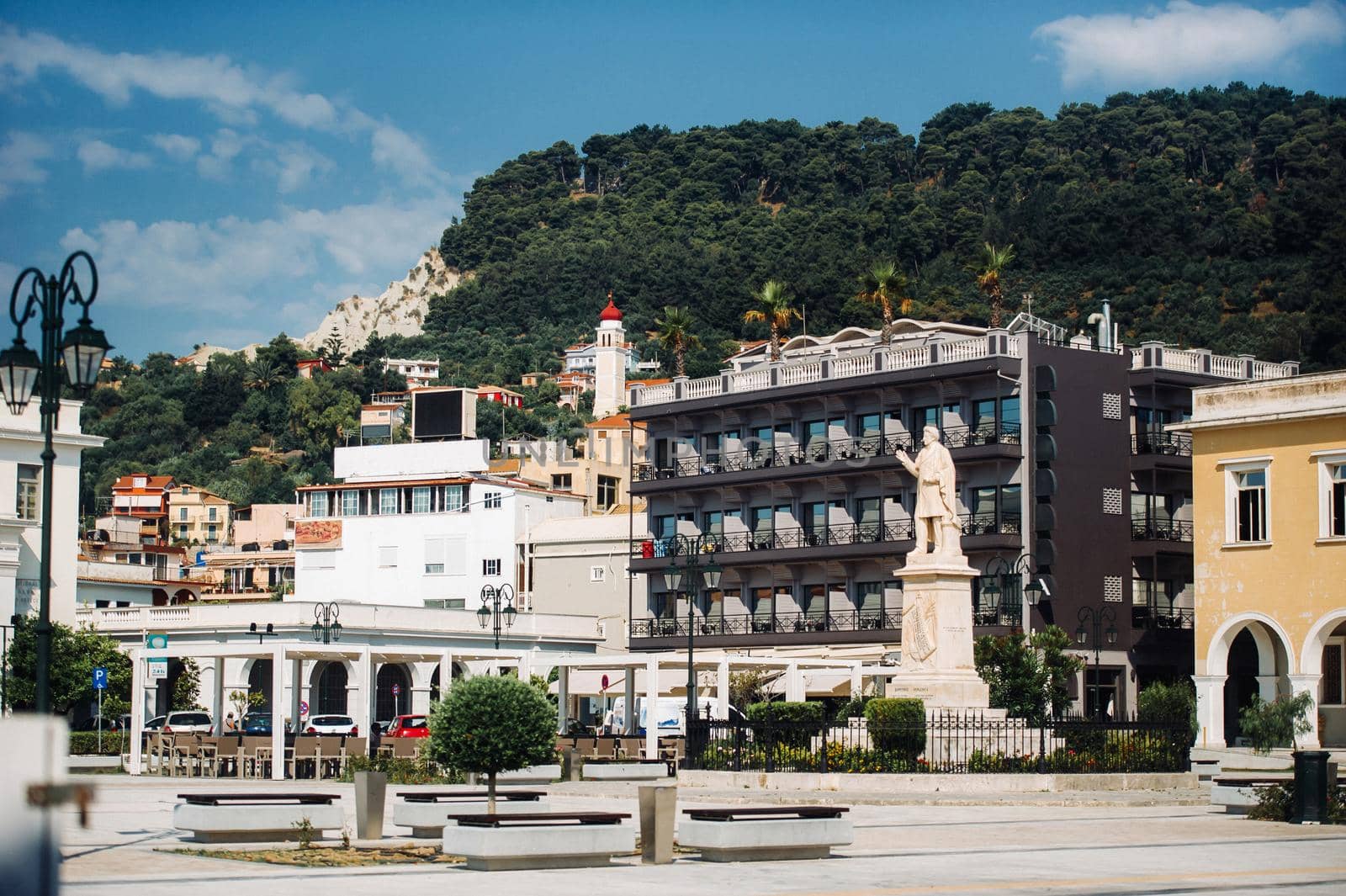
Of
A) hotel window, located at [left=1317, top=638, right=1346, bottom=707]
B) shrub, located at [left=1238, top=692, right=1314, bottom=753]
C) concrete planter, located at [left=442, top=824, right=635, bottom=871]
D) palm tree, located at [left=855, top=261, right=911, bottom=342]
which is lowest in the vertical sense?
shrub, located at [left=1238, top=692, right=1314, bottom=753]

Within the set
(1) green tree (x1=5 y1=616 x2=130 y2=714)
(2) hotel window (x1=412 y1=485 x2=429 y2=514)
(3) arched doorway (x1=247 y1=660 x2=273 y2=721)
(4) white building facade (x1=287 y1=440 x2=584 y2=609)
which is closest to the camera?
(1) green tree (x1=5 y1=616 x2=130 y2=714)

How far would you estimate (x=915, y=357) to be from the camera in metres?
66.4

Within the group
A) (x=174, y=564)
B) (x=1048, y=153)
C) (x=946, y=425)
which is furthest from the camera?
(x=1048, y=153)

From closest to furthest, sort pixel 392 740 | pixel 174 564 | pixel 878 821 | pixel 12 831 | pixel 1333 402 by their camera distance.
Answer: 1. pixel 12 831
2. pixel 878 821
3. pixel 392 740
4. pixel 1333 402
5. pixel 174 564

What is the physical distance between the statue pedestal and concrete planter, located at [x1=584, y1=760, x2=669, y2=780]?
5838 mm

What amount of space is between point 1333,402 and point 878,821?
29.8m

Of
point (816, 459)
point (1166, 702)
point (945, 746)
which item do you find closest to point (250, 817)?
point (945, 746)

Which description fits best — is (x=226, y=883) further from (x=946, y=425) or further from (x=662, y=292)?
(x=662, y=292)

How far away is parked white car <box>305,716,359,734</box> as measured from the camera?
51500 millimetres

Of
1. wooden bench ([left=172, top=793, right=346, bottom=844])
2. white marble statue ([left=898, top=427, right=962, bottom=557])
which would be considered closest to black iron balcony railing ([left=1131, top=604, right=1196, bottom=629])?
white marble statue ([left=898, top=427, right=962, bottom=557])

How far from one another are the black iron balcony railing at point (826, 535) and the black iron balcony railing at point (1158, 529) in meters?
4.73

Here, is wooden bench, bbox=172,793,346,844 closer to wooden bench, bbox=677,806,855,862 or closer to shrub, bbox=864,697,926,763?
wooden bench, bbox=677,806,855,862

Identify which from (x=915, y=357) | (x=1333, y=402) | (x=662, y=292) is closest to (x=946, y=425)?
(x=915, y=357)

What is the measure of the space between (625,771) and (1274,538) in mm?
23183
